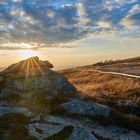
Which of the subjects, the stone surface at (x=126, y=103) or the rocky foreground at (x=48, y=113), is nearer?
→ the rocky foreground at (x=48, y=113)

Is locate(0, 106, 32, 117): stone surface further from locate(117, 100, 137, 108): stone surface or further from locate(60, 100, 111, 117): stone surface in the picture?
locate(117, 100, 137, 108): stone surface

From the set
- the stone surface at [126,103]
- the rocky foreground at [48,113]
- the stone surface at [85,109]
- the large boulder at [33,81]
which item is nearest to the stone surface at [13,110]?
the rocky foreground at [48,113]

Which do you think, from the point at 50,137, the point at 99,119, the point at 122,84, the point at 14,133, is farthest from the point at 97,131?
the point at 122,84

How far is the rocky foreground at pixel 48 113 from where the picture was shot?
21906mm

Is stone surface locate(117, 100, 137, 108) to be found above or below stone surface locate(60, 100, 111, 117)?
below

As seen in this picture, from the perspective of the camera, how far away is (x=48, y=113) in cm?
2709

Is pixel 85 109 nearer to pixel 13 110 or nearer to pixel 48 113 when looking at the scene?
pixel 48 113

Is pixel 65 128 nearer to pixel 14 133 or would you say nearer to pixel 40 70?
pixel 14 133

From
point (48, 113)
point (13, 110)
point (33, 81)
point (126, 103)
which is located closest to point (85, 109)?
point (48, 113)

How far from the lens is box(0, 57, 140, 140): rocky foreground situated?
71.9 feet

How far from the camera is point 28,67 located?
3547 centimetres

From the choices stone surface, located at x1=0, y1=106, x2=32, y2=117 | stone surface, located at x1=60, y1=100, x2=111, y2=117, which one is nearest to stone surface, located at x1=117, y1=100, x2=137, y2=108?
stone surface, located at x1=60, y1=100, x2=111, y2=117

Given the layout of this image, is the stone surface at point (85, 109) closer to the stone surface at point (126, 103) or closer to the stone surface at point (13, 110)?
the stone surface at point (13, 110)

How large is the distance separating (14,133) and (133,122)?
9.62 meters
